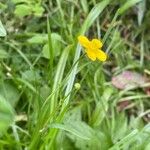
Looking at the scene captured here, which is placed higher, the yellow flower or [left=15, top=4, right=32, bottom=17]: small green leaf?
[left=15, top=4, right=32, bottom=17]: small green leaf

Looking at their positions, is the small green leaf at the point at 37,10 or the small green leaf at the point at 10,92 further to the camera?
the small green leaf at the point at 37,10

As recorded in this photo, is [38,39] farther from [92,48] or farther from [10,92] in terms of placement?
[92,48]

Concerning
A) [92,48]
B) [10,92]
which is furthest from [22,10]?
[92,48]

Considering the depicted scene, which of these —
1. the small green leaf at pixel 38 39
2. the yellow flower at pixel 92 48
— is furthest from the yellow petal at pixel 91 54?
the small green leaf at pixel 38 39

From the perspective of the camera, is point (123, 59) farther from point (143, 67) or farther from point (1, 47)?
point (1, 47)

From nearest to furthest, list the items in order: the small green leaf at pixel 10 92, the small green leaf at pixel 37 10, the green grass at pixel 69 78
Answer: the green grass at pixel 69 78 < the small green leaf at pixel 10 92 < the small green leaf at pixel 37 10

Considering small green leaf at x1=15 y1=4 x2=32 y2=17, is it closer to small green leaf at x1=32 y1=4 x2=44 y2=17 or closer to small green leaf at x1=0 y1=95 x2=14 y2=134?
small green leaf at x1=32 y1=4 x2=44 y2=17

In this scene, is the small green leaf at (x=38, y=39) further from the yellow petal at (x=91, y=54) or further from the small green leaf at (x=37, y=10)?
the yellow petal at (x=91, y=54)

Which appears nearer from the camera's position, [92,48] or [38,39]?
[92,48]

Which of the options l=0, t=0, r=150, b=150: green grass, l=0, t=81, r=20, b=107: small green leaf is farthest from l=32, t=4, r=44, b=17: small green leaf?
l=0, t=81, r=20, b=107: small green leaf
